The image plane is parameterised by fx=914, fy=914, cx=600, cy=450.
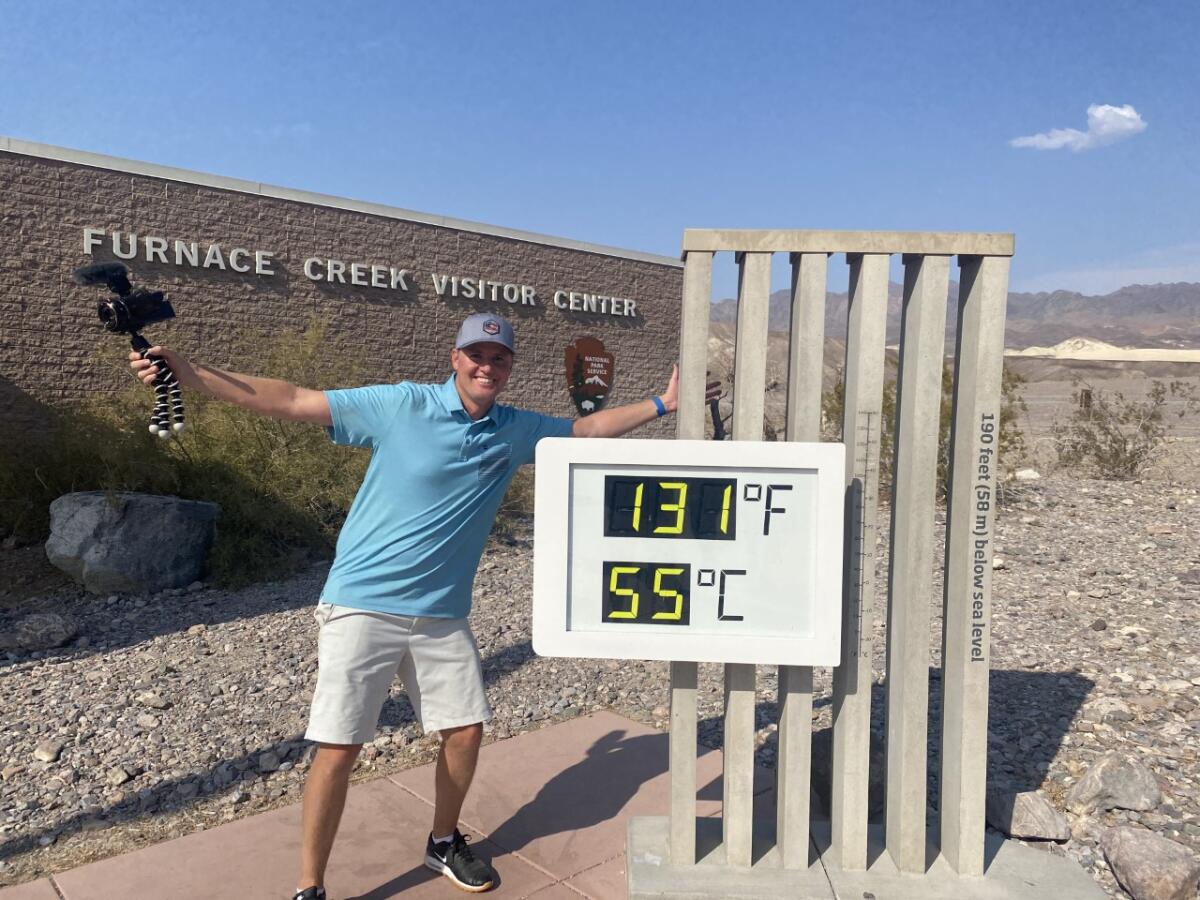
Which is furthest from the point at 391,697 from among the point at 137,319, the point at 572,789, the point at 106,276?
the point at 106,276

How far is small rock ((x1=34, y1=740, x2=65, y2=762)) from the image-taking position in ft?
14.6

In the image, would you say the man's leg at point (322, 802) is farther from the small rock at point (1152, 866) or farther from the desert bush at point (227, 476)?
the desert bush at point (227, 476)

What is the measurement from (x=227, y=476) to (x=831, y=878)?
25.3ft

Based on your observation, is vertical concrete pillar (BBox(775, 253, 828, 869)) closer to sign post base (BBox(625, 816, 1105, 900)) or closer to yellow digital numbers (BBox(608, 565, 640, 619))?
sign post base (BBox(625, 816, 1105, 900))

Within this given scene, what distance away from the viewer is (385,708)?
5074 mm

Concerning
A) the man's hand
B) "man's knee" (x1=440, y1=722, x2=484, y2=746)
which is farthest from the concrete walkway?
the man's hand

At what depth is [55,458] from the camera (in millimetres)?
10203

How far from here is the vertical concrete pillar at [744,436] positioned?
302 cm

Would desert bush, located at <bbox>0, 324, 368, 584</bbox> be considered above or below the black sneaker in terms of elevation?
above

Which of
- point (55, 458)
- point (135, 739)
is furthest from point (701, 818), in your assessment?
point (55, 458)

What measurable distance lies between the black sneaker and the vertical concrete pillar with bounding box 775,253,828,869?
1056mm

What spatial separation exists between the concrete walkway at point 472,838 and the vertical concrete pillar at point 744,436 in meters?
0.51

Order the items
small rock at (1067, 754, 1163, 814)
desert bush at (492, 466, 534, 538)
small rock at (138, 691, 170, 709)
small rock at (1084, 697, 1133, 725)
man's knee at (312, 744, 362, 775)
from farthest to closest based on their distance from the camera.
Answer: desert bush at (492, 466, 534, 538), small rock at (138, 691, 170, 709), small rock at (1084, 697, 1133, 725), small rock at (1067, 754, 1163, 814), man's knee at (312, 744, 362, 775)

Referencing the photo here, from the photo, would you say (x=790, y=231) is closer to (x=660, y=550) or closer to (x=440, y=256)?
(x=660, y=550)
